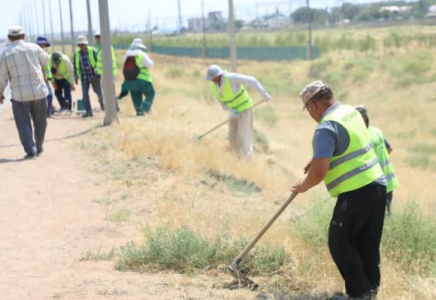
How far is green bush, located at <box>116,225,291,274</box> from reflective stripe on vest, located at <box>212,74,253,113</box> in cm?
611

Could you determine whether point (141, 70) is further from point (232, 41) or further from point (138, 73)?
point (232, 41)

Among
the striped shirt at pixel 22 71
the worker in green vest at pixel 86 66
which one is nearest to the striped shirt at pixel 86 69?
the worker in green vest at pixel 86 66

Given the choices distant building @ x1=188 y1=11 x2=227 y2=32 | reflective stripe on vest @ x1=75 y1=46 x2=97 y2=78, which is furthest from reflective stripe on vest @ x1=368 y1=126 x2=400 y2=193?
distant building @ x1=188 y1=11 x2=227 y2=32

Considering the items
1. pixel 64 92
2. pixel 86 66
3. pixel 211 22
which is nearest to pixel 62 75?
pixel 64 92

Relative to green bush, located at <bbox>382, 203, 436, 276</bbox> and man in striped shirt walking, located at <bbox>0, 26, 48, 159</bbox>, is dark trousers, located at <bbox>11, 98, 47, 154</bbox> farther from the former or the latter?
green bush, located at <bbox>382, 203, 436, 276</bbox>

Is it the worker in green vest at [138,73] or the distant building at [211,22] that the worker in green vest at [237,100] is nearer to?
the worker in green vest at [138,73]

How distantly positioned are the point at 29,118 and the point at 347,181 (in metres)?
6.79

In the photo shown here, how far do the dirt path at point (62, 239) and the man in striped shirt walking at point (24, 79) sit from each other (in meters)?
0.61

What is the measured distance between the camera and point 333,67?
41.8 m

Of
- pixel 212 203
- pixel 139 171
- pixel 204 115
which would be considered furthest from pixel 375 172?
pixel 204 115

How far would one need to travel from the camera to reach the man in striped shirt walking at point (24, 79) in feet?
35.5

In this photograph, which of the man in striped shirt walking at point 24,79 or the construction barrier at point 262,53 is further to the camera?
the construction barrier at point 262,53

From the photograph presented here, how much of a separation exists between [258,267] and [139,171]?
4.56 meters

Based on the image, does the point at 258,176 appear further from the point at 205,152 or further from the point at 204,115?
the point at 204,115
